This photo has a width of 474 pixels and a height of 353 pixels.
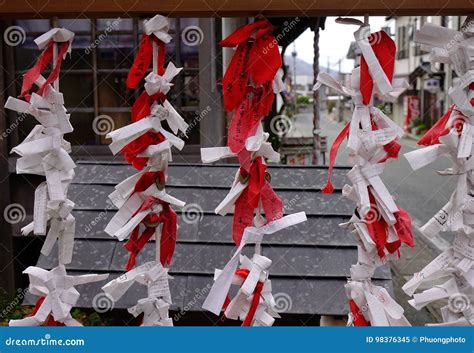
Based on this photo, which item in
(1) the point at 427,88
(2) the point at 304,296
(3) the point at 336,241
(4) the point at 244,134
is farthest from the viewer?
(1) the point at 427,88

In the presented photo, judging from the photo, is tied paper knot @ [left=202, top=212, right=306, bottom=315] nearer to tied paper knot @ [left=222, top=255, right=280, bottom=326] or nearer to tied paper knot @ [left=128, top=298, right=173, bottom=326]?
tied paper knot @ [left=222, top=255, right=280, bottom=326]

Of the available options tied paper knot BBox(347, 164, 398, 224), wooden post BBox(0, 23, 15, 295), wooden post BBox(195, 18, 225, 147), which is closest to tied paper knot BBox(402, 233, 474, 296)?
tied paper knot BBox(347, 164, 398, 224)

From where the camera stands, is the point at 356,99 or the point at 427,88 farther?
the point at 427,88

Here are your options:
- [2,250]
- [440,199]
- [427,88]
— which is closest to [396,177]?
[440,199]

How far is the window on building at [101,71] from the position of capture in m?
5.88

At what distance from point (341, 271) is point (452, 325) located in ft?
5.45

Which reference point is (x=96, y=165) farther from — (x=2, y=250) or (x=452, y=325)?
(x=452, y=325)

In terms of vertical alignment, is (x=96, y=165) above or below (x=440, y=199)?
above

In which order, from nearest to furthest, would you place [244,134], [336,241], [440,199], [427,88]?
[244,134] < [336,241] < [440,199] < [427,88]

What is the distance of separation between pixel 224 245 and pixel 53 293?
1982 millimetres

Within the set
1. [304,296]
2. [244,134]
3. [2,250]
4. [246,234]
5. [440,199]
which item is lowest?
Result: [440,199]

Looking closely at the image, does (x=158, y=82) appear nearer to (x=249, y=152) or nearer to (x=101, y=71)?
(x=249, y=152)

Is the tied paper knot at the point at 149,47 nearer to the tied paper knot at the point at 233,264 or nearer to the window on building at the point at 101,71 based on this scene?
the tied paper knot at the point at 233,264

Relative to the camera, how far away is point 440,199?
43.2ft
